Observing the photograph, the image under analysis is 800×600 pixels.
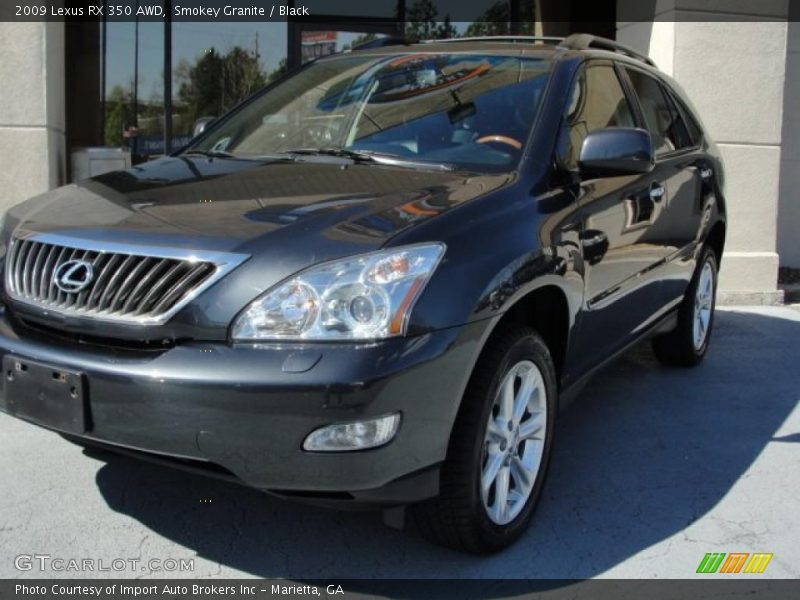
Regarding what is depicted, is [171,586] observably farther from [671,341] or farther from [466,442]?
[671,341]

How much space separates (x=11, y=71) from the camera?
22.2ft

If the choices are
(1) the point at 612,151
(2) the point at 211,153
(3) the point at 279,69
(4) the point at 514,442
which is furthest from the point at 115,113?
(4) the point at 514,442

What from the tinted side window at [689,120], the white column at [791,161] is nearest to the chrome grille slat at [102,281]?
the tinted side window at [689,120]

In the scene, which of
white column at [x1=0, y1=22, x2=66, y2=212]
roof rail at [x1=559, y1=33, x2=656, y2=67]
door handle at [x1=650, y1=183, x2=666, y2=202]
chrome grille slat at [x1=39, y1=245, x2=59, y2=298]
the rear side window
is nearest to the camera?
chrome grille slat at [x1=39, y1=245, x2=59, y2=298]

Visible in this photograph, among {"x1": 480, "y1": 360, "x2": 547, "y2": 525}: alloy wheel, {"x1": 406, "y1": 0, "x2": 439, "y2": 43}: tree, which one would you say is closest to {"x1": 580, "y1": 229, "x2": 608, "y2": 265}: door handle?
{"x1": 480, "y1": 360, "x2": 547, "y2": 525}: alloy wheel

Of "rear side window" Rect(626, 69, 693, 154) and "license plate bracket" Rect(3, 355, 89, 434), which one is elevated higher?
"rear side window" Rect(626, 69, 693, 154)

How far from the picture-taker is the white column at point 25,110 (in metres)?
6.73

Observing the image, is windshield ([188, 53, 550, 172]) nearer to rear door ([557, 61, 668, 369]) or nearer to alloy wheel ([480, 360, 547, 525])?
rear door ([557, 61, 668, 369])

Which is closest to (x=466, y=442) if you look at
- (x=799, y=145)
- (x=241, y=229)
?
(x=241, y=229)

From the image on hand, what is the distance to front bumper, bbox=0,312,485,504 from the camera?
2469 millimetres

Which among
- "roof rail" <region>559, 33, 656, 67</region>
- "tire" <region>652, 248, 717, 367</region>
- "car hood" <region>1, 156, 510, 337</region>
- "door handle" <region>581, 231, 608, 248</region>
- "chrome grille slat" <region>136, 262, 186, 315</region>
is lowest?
"tire" <region>652, 248, 717, 367</region>

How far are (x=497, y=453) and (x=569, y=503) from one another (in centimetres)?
73

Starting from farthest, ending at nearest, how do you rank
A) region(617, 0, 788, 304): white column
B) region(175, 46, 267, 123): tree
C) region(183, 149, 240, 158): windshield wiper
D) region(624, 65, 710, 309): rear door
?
region(175, 46, 267, 123): tree < region(617, 0, 788, 304): white column < region(624, 65, 710, 309): rear door < region(183, 149, 240, 158): windshield wiper

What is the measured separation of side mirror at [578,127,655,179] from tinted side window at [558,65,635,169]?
0.30ft
